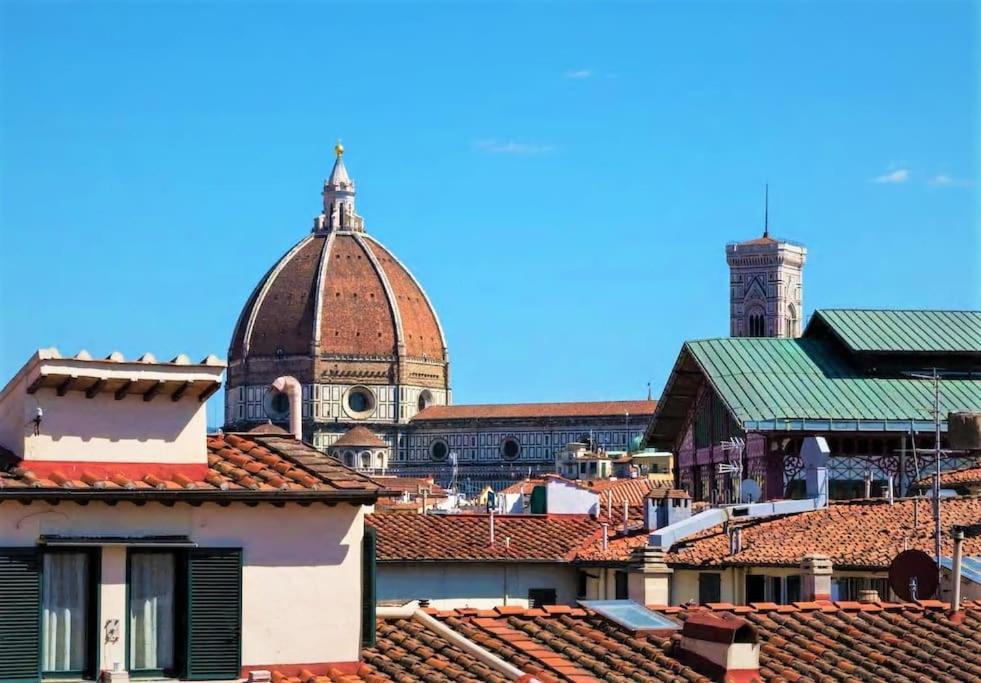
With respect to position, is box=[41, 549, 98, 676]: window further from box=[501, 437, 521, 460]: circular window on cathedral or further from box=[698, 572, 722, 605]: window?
box=[501, 437, 521, 460]: circular window on cathedral

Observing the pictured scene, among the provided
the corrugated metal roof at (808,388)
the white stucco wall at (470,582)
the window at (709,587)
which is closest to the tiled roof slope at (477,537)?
the white stucco wall at (470,582)

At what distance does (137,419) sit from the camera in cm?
1222

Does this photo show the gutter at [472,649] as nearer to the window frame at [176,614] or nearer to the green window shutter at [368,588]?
the green window shutter at [368,588]

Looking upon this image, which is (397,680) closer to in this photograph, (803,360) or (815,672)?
(815,672)

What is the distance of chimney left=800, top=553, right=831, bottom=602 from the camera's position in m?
18.6

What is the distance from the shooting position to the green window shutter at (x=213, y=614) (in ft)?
38.6

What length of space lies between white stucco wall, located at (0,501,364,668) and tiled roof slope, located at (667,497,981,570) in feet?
33.5

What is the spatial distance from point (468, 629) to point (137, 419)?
2782mm

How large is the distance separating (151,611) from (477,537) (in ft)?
58.8

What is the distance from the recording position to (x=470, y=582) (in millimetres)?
27688

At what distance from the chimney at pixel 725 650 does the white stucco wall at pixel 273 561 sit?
222 cm

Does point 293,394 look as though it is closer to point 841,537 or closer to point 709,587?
point 709,587

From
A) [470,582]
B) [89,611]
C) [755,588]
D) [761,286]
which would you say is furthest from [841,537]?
[761,286]

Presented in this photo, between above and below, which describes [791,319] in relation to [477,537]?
above
